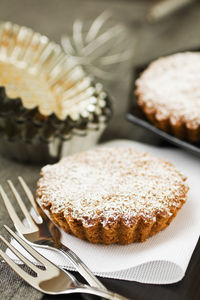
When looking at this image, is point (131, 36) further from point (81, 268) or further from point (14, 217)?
point (81, 268)

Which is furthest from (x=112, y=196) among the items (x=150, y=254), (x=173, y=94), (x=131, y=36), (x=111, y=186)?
(x=131, y=36)

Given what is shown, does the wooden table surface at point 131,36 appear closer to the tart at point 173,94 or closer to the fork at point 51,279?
the fork at point 51,279

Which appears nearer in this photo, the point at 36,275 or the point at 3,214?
the point at 36,275

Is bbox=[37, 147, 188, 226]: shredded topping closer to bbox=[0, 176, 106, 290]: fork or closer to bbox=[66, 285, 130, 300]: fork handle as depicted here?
bbox=[0, 176, 106, 290]: fork

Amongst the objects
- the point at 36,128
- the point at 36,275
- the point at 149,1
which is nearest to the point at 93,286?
the point at 36,275

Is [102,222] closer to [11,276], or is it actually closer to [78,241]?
[78,241]

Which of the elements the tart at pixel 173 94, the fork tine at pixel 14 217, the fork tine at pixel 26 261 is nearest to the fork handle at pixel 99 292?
the fork tine at pixel 26 261
